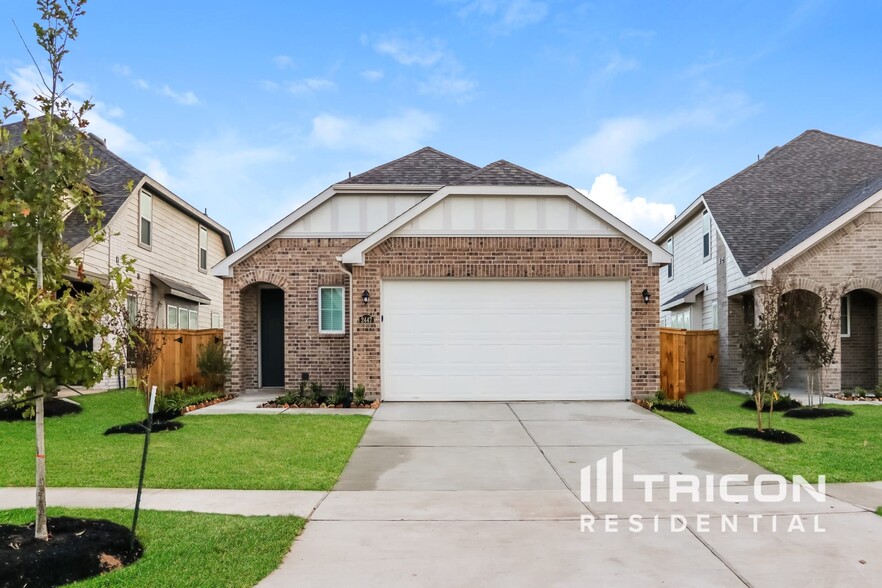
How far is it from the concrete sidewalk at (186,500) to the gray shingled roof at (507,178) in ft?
28.5

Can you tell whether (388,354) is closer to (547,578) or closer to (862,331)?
(547,578)

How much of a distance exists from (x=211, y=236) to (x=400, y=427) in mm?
16652

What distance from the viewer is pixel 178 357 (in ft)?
49.9

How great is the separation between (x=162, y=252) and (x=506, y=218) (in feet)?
38.3

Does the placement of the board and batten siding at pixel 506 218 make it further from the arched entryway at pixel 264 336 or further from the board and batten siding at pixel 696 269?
the board and batten siding at pixel 696 269

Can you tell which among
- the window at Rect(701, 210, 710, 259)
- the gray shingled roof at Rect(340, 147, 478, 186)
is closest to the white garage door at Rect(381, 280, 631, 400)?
the gray shingled roof at Rect(340, 147, 478, 186)

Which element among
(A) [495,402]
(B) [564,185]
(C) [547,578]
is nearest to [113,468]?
(C) [547,578]

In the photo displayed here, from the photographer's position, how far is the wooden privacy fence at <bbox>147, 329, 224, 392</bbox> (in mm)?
14438

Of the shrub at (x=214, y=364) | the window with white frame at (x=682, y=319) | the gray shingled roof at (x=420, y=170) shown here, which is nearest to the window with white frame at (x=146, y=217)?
the shrub at (x=214, y=364)

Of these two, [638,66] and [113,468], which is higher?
[638,66]

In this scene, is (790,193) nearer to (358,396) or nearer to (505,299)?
(505,299)

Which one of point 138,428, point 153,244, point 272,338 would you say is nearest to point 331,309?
point 272,338

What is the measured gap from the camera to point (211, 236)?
24.6 m

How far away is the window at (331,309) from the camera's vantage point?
15531 mm
